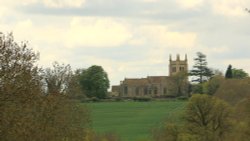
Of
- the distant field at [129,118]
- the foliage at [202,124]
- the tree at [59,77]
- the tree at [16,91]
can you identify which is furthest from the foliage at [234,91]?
the tree at [16,91]

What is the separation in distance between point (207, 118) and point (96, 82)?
107025 mm

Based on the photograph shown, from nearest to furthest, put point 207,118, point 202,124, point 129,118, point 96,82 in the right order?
point 202,124 < point 207,118 < point 129,118 < point 96,82

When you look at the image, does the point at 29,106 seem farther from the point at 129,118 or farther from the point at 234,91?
the point at 129,118

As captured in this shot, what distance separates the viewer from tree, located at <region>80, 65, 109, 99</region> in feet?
596

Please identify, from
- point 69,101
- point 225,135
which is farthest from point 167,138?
point 69,101

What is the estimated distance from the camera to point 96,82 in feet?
600

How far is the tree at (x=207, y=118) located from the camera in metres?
75.2

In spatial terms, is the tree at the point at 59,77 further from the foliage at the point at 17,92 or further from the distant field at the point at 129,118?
the distant field at the point at 129,118

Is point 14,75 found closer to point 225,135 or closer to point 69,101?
point 69,101

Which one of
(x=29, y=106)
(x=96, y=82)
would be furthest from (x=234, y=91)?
(x=96, y=82)

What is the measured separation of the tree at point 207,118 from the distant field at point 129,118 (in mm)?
18213

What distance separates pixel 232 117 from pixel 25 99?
45.4m

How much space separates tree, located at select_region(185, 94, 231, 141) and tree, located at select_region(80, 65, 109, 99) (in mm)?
102243

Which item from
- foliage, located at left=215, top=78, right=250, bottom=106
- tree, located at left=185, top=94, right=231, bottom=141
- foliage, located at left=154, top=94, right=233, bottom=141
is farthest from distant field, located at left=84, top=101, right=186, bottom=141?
foliage, located at left=154, top=94, right=233, bottom=141
